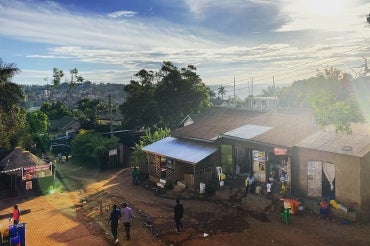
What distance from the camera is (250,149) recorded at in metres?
22.4

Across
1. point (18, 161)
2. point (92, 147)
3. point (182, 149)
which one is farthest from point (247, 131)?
point (92, 147)

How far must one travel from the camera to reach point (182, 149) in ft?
84.5

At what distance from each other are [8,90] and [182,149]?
1823 centimetres

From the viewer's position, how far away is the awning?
23453 millimetres

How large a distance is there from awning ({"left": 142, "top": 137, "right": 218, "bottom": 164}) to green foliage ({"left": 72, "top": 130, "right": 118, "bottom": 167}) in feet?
25.2

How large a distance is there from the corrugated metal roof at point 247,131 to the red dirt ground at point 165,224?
4473mm

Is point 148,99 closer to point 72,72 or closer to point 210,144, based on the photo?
point 210,144

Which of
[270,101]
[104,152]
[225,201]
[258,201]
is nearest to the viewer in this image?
[258,201]

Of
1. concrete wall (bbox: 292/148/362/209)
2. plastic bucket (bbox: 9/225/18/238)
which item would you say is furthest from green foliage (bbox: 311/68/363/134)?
plastic bucket (bbox: 9/225/18/238)

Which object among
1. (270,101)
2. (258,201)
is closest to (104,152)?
(258,201)

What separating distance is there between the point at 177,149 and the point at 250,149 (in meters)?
6.08

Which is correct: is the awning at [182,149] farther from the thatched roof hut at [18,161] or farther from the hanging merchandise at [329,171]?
the thatched roof hut at [18,161]

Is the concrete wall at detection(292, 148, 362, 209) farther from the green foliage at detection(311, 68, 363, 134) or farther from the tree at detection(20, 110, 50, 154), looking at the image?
the tree at detection(20, 110, 50, 154)

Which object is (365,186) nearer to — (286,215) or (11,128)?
(286,215)
